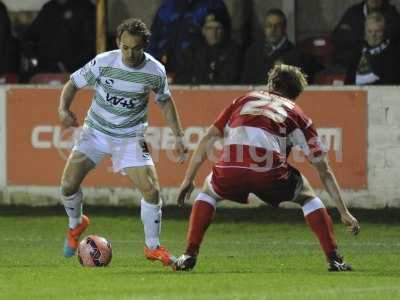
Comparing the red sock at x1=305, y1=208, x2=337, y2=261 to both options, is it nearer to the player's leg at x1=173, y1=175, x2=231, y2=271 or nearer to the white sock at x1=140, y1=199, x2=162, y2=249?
the player's leg at x1=173, y1=175, x2=231, y2=271

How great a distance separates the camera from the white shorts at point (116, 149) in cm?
1341

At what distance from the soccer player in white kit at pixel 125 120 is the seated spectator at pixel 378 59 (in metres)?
5.61

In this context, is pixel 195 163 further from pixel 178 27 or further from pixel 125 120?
pixel 178 27

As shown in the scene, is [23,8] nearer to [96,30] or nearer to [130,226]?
[96,30]

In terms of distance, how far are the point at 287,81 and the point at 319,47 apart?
8.51 m

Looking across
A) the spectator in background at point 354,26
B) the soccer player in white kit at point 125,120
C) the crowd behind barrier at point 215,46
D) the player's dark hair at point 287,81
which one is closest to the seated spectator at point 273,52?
the crowd behind barrier at point 215,46

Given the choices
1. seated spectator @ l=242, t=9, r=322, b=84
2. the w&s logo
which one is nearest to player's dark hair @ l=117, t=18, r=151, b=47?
the w&s logo

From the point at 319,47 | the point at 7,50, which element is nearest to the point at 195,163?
the point at 319,47

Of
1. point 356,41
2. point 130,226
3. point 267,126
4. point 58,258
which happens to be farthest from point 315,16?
point 267,126

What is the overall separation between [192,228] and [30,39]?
32.6 feet

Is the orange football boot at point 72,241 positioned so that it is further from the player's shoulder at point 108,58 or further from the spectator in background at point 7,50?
the spectator in background at point 7,50

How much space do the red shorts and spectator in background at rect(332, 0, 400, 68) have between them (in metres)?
7.24

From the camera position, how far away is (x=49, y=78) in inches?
811

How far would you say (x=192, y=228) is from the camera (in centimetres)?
1217
